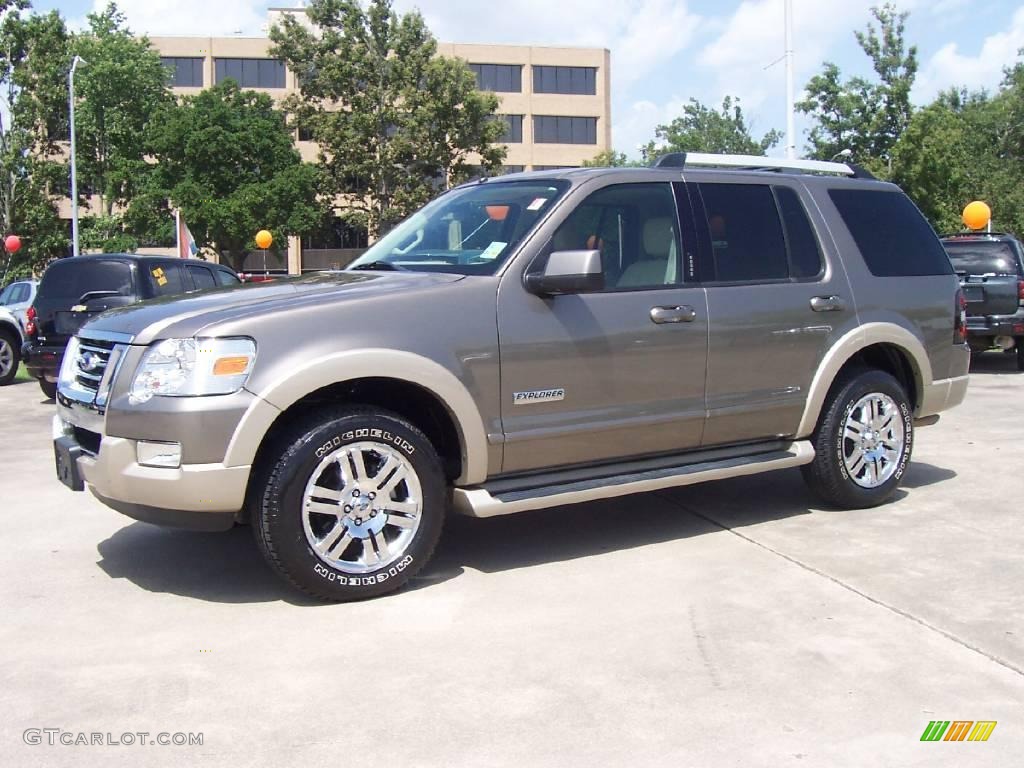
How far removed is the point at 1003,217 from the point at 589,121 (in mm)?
29543

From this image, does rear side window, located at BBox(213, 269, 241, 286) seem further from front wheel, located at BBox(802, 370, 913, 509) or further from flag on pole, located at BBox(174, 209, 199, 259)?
front wheel, located at BBox(802, 370, 913, 509)

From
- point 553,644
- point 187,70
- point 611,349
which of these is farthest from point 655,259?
point 187,70

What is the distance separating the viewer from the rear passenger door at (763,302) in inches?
217

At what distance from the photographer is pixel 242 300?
460 cm

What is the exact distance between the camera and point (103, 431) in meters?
4.43

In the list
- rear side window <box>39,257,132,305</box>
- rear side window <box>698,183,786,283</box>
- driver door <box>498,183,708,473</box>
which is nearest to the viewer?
driver door <box>498,183,708,473</box>

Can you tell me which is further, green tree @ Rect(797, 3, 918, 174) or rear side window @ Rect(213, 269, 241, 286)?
Answer: green tree @ Rect(797, 3, 918, 174)

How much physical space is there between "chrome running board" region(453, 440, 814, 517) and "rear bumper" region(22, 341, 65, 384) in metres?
8.19

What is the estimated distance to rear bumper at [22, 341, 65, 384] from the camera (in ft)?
38.1

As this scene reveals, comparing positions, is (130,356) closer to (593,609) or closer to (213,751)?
(213,751)

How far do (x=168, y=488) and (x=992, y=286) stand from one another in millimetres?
12469

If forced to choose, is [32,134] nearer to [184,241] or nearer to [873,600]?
[184,241]

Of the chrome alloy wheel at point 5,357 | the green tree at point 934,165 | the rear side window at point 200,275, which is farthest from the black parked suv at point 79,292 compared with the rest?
the green tree at point 934,165

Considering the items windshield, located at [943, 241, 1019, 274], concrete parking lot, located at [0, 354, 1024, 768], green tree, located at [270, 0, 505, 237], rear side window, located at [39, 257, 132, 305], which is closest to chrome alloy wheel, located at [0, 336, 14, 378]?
rear side window, located at [39, 257, 132, 305]
